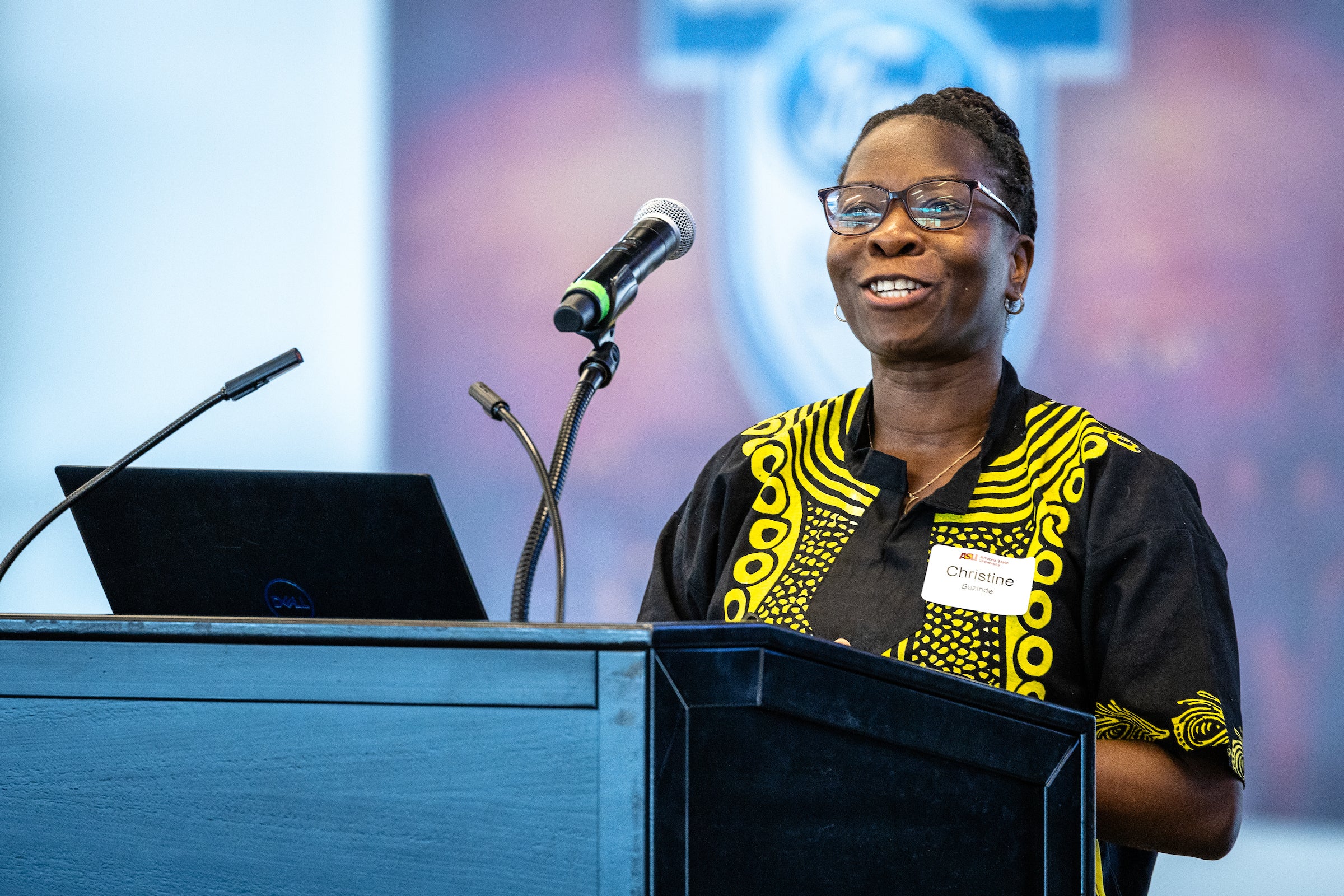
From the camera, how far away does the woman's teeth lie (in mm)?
1530

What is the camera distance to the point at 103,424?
10.7ft

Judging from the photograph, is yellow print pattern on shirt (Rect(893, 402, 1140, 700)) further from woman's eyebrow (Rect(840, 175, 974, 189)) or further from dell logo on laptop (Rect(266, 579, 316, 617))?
dell logo on laptop (Rect(266, 579, 316, 617))

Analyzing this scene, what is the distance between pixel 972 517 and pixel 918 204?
380 millimetres

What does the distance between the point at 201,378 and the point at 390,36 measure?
968mm

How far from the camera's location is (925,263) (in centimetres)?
152

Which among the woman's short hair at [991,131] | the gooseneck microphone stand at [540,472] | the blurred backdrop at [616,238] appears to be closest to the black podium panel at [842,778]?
the gooseneck microphone stand at [540,472]

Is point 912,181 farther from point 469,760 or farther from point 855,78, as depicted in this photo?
point 855,78

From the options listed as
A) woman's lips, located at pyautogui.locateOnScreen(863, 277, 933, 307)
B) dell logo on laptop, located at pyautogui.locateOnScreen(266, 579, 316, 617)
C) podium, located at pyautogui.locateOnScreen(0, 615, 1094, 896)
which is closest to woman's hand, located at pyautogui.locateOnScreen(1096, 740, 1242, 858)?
podium, located at pyautogui.locateOnScreen(0, 615, 1094, 896)

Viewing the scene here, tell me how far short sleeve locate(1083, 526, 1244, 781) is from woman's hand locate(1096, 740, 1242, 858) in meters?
0.02

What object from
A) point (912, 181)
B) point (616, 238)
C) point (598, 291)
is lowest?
point (616, 238)

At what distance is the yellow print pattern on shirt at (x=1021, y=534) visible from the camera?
1378 mm

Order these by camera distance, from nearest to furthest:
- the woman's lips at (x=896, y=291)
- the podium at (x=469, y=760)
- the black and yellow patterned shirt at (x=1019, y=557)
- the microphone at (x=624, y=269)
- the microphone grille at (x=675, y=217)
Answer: the podium at (x=469, y=760) → the microphone at (x=624, y=269) → the black and yellow patterned shirt at (x=1019, y=557) → the microphone grille at (x=675, y=217) → the woman's lips at (x=896, y=291)

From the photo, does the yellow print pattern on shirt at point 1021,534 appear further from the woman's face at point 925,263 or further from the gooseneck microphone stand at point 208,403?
the gooseneck microphone stand at point 208,403

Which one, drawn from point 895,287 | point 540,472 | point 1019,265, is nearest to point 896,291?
point 895,287
